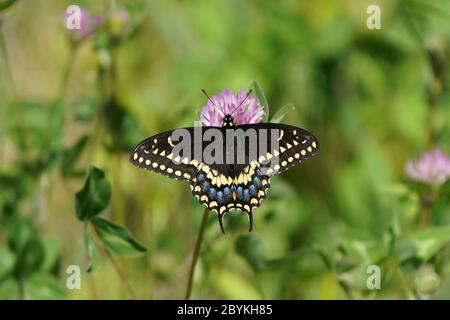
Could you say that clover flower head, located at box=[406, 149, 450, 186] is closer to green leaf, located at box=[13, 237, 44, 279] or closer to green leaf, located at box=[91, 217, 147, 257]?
green leaf, located at box=[91, 217, 147, 257]

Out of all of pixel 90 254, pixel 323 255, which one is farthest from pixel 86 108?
pixel 323 255

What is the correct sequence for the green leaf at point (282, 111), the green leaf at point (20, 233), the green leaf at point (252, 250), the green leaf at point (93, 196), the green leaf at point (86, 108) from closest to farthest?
the green leaf at point (282, 111) < the green leaf at point (93, 196) < the green leaf at point (252, 250) < the green leaf at point (20, 233) < the green leaf at point (86, 108)

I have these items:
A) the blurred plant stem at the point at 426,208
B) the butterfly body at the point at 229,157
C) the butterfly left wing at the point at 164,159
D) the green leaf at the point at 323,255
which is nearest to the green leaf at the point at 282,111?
the butterfly body at the point at 229,157

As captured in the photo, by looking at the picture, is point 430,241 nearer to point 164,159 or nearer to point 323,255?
point 323,255

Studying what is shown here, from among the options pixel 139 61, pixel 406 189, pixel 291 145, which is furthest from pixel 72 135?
pixel 291 145

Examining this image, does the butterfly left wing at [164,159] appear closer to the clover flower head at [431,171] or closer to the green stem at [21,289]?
the green stem at [21,289]

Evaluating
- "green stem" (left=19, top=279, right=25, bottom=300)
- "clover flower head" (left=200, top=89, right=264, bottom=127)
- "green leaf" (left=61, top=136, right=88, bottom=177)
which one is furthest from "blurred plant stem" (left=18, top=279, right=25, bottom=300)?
"clover flower head" (left=200, top=89, right=264, bottom=127)

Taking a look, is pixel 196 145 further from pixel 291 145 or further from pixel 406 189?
pixel 406 189
